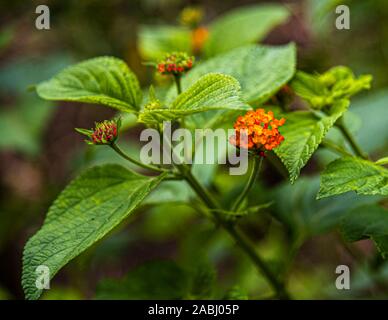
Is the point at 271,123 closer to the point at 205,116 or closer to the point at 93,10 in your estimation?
the point at 205,116

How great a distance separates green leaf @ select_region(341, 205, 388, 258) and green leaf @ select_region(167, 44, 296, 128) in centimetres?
24

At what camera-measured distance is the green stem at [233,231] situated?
2.93 ft

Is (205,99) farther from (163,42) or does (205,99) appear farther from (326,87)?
(163,42)

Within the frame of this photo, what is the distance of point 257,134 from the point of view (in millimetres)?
750

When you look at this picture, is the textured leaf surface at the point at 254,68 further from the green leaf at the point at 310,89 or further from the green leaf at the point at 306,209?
the green leaf at the point at 306,209

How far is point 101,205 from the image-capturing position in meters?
0.85

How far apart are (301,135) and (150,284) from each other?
1.35 ft

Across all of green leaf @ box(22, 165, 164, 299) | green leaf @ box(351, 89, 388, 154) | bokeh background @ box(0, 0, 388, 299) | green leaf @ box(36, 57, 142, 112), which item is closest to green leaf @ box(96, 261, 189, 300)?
bokeh background @ box(0, 0, 388, 299)

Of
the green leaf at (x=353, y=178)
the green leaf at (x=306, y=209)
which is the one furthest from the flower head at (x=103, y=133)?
the green leaf at (x=306, y=209)

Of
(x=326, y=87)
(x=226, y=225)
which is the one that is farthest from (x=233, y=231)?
(x=326, y=87)

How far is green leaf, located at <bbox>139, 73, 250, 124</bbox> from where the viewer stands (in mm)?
718

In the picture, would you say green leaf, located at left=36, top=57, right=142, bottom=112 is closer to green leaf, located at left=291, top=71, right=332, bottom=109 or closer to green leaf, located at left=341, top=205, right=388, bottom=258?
green leaf, located at left=291, top=71, right=332, bottom=109
